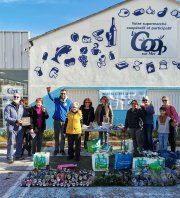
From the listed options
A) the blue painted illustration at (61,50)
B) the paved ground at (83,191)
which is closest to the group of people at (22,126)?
the paved ground at (83,191)

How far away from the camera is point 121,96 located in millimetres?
16016

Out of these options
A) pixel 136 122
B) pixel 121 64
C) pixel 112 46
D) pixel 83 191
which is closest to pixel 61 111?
pixel 136 122

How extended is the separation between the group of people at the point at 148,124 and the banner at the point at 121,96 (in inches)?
173

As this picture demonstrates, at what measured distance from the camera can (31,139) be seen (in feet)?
37.5

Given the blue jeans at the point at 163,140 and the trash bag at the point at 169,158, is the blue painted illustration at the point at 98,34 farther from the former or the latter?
the trash bag at the point at 169,158

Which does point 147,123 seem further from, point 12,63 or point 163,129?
point 12,63

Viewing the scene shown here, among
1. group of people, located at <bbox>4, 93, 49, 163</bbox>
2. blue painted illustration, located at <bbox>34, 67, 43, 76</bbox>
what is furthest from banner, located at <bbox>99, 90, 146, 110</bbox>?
group of people, located at <bbox>4, 93, 49, 163</bbox>

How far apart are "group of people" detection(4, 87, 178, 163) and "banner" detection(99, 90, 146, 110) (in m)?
3.97

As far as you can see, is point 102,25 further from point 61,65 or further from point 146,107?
point 146,107

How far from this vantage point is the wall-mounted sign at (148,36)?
15906 millimetres

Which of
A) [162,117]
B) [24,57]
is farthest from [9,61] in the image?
[162,117]

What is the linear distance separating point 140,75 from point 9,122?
7172 mm

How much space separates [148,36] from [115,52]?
1458 mm

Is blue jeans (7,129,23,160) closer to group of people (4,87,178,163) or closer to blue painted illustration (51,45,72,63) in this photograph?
group of people (4,87,178,163)
